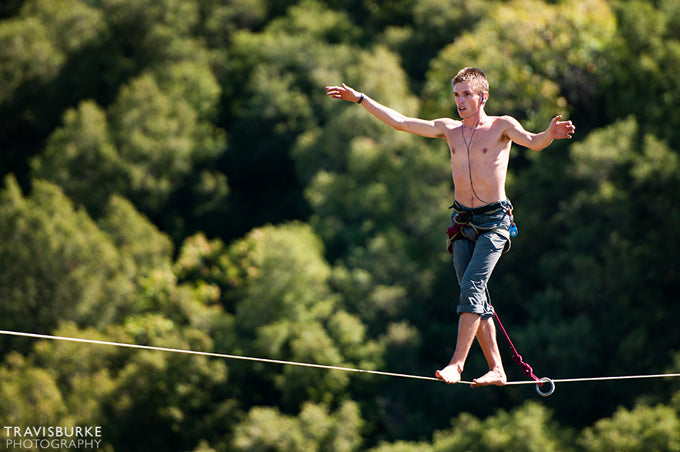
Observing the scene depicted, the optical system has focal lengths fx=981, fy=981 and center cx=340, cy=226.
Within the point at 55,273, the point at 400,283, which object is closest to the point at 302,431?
the point at 400,283

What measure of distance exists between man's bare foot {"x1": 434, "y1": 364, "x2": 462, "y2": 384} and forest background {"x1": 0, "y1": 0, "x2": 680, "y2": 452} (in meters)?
17.9

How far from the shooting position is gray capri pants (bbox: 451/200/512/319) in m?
6.53

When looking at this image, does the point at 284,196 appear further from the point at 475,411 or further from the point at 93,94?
the point at 475,411

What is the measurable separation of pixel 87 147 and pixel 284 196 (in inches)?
310

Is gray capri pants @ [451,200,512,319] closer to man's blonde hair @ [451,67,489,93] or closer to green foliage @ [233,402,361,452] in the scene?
man's blonde hair @ [451,67,489,93]

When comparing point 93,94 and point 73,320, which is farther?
point 93,94

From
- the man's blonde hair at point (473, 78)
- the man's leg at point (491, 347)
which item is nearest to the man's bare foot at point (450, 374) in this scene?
the man's leg at point (491, 347)

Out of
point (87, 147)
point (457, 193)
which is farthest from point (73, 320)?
point (457, 193)

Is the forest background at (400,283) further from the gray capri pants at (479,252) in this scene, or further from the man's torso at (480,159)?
the man's torso at (480,159)

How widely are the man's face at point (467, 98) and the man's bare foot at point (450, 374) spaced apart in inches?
66.4

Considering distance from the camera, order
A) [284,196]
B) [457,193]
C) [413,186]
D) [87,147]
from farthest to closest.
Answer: [284,196], [87,147], [413,186], [457,193]

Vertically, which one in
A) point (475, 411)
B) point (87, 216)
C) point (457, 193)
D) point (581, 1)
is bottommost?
point (457, 193)

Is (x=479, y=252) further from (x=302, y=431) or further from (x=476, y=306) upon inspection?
(x=302, y=431)

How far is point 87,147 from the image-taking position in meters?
36.9
